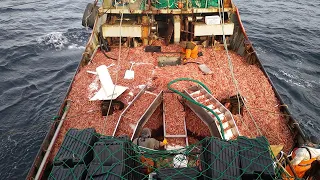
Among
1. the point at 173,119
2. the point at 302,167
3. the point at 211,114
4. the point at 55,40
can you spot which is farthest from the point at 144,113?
the point at 55,40

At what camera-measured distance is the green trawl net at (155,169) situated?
4.27m

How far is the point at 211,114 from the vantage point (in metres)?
7.66

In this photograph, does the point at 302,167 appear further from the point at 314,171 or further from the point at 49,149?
the point at 49,149

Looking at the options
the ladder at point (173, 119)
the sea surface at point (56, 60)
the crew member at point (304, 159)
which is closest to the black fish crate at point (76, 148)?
the ladder at point (173, 119)

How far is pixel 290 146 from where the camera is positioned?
7250mm

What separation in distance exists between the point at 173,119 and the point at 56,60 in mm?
11871

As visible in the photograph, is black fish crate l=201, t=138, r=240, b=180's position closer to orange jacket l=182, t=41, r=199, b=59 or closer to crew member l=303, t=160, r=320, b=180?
crew member l=303, t=160, r=320, b=180

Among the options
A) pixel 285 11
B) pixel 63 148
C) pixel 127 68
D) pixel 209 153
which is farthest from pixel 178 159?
pixel 285 11

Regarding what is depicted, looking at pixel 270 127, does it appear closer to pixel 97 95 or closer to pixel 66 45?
pixel 97 95

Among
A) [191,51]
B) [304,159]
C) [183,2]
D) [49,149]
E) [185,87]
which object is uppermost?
[183,2]

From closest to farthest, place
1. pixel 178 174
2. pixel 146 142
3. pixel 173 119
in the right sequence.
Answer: pixel 178 174 < pixel 146 142 < pixel 173 119

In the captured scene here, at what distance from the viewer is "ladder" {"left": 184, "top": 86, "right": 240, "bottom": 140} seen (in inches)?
285

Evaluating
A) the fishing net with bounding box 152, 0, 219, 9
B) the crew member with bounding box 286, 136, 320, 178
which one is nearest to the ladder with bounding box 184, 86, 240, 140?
the crew member with bounding box 286, 136, 320, 178

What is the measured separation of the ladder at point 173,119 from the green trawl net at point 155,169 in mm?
2574
